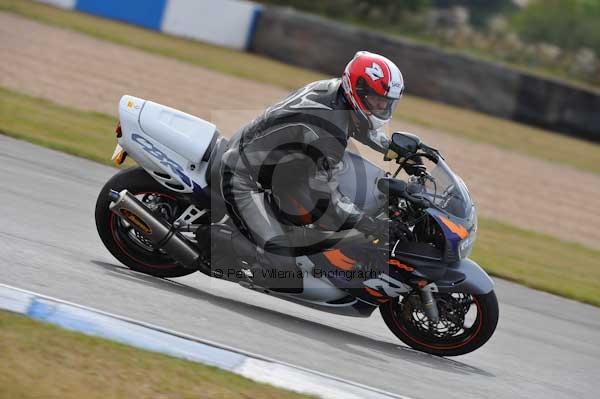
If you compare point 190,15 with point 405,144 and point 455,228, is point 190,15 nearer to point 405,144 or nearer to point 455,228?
point 405,144

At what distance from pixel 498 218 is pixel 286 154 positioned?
6595 millimetres

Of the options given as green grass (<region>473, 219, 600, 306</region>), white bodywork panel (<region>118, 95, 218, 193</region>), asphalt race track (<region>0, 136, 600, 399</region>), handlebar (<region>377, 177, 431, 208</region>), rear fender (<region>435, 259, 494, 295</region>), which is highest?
handlebar (<region>377, 177, 431, 208</region>)

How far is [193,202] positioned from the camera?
632cm

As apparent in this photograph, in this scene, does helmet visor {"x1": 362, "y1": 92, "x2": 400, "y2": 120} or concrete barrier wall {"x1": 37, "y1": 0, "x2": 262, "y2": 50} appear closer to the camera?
helmet visor {"x1": 362, "y1": 92, "x2": 400, "y2": 120}

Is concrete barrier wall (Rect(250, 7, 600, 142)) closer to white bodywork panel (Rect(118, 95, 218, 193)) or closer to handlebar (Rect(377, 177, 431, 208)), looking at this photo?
white bodywork panel (Rect(118, 95, 218, 193))

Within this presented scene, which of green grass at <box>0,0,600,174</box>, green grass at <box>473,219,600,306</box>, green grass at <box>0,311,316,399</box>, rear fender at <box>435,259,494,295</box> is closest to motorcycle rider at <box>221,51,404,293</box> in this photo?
rear fender at <box>435,259,494,295</box>

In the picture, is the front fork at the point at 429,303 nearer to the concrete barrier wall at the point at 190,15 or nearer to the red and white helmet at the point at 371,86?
the red and white helmet at the point at 371,86

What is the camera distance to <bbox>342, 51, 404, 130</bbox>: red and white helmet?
19.2ft

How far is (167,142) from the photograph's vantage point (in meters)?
6.35

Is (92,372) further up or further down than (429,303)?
further down

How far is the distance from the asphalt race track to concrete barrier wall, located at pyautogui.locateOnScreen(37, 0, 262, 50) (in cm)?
1660

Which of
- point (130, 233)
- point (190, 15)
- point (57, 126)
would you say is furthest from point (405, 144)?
point (190, 15)

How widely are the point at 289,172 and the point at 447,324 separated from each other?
1.39 m

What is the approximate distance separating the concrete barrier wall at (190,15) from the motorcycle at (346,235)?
1827 cm
